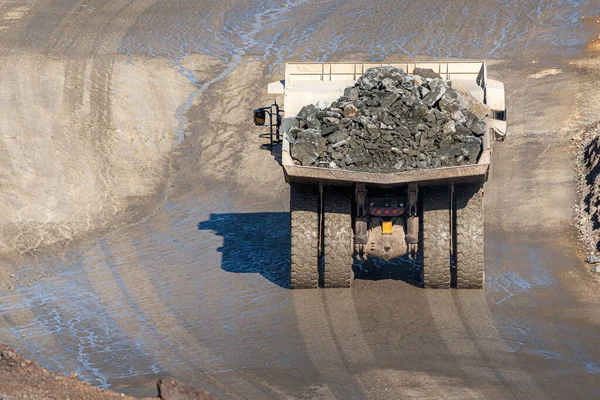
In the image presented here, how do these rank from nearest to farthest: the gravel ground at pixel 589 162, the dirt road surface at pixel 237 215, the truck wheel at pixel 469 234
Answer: the dirt road surface at pixel 237 215
the truck wheel at pixel 469 234
the gravel ground at pixel 589 162

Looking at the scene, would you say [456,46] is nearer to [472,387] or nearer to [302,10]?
[302,10]

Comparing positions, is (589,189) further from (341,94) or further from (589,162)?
(341,94)

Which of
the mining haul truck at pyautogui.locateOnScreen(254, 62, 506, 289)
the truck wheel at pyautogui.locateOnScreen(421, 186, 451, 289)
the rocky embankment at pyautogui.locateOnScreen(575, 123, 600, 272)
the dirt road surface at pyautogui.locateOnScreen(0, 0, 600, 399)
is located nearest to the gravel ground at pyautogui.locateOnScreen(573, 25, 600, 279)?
the rocky embankment at pyautogui.locateOnScreen(575, 123, 600, 272)

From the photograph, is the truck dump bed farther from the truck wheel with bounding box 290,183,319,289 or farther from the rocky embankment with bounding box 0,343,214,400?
the rocky embankment with bounding box 0,343,214,400

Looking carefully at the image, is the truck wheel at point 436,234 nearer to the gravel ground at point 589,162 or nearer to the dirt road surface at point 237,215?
the dirt road surface at point 237,215

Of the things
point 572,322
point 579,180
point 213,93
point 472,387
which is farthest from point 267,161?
point 472,387

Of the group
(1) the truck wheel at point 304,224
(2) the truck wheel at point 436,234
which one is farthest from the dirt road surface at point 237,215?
(1) the truck wheel at point 304,224
